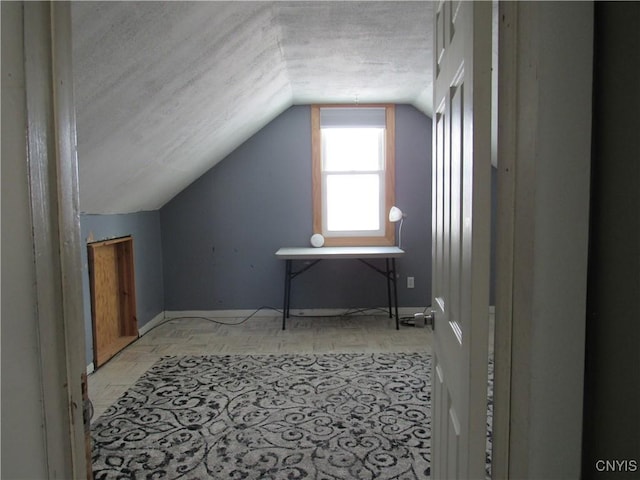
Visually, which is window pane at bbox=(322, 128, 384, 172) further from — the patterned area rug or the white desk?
the patterned area rug

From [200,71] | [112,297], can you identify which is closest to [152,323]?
[112,297]

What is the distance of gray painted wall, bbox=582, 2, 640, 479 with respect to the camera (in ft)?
2.47

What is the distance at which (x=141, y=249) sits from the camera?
416 cm

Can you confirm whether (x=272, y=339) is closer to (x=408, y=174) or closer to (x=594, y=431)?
(x=408, y=174)

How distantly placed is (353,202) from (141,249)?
85.6 inches

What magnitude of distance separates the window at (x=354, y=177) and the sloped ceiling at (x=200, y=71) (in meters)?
0.45

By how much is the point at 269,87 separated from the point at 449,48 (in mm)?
2621

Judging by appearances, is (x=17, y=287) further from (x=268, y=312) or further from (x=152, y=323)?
(x=268, y=312)

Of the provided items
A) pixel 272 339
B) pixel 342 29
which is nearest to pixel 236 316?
pixel 272 339

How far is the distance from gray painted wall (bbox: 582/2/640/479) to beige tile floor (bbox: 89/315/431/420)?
281 cm

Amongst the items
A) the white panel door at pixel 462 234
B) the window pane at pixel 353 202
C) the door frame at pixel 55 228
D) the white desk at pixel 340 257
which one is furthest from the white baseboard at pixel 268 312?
the door frame at pixel 55 228

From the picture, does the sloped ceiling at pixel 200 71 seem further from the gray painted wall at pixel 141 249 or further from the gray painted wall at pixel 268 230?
the gray painted wall at pixel 268 230

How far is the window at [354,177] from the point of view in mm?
4598

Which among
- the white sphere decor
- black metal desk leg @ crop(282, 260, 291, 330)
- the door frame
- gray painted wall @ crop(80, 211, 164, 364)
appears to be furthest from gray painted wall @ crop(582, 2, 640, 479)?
the white sphere decor
